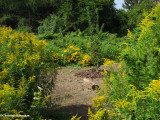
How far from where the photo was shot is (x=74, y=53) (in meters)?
8.13

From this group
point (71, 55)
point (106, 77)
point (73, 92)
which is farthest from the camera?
point (71, 55)

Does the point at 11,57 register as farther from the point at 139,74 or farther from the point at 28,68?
the point at 139,74

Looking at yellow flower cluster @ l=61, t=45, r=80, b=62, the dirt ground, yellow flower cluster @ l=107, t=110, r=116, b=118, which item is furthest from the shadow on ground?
yellow flower cluster @ l=61, t=45, r=80, b=62

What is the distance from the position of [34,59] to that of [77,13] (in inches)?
507

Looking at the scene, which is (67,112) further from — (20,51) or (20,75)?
(20,51)

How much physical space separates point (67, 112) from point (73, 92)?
1257 mm

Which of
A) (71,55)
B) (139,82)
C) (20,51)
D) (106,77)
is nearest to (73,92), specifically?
(20,51)

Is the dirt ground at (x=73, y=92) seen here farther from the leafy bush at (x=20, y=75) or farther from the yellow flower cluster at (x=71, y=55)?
the yellow flower cluster at (x=71, y=55)

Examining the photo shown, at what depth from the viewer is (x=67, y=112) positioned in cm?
354

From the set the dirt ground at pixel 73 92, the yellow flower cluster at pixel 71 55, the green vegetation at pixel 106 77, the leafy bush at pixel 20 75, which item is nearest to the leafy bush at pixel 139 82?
the green vegetation at pixel 106 77

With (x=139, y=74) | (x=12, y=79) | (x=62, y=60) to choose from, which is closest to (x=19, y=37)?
(x=12, y=79)

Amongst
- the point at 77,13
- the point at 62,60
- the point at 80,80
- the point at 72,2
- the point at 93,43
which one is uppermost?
the point at 72,2

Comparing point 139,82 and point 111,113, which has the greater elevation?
point 139,82

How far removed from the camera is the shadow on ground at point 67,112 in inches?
120
